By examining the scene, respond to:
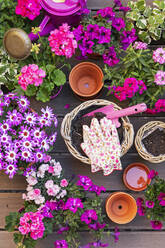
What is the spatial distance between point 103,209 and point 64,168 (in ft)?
1.11

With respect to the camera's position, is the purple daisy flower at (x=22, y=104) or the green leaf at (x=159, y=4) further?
the green leaf at (x=159, y=4)

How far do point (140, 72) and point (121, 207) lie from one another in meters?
0.80

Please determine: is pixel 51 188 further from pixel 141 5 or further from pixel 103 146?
pixel 141 5

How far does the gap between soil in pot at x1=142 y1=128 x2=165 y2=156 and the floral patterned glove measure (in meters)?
0.25

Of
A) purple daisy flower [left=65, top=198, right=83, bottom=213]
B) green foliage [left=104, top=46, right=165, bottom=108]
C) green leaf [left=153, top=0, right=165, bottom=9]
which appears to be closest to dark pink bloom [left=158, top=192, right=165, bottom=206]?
purple daisy flower [left=65, top=198, right=83, bottom=213]

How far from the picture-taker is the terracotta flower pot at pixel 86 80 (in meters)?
1.70

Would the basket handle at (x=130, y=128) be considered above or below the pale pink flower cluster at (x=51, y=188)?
above

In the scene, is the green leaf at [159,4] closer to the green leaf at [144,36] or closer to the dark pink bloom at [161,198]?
the green leaf at [144,36]

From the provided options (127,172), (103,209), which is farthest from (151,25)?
(103,209)

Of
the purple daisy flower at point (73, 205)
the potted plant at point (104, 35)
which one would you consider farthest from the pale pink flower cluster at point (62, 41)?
the purple daisy flower at point (73, 205)

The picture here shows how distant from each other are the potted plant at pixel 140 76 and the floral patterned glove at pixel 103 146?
180 mm

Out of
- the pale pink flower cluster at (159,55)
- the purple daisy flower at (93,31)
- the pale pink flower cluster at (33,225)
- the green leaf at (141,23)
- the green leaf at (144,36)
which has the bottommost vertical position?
the pale pink flower cluster at (33,225)

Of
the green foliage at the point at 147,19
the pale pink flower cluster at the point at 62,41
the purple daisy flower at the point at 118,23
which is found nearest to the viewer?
the pale pink flower cluster at the point at 62,41

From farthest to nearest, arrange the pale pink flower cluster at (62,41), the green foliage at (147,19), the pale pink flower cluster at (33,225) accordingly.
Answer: the green foliage at (147,19)
the pale pink flower cluster at (62,41)
the pale pink flower cluster at (33,225)
